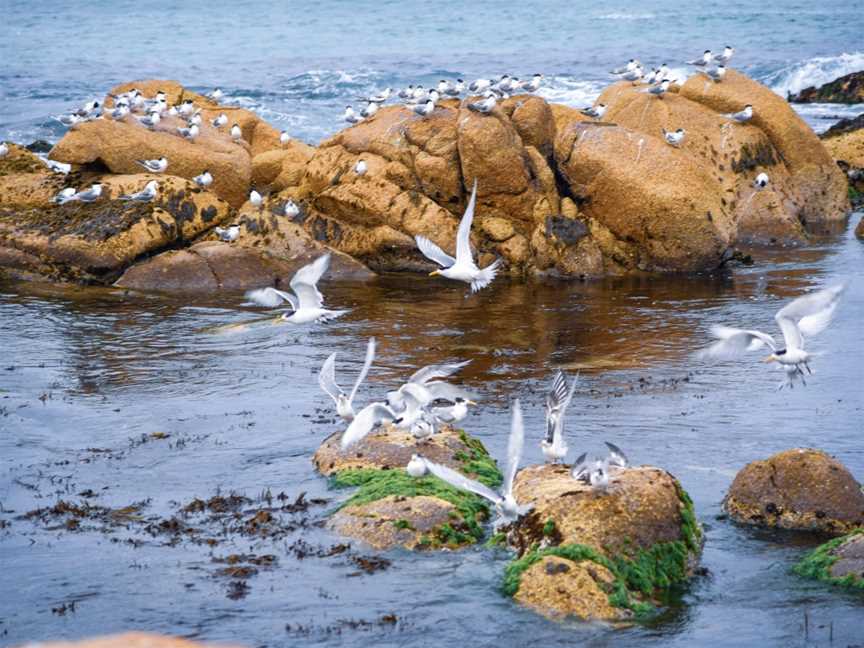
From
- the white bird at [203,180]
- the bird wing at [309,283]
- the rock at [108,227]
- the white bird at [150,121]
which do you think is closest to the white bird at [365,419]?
the bird wing at [309,283]

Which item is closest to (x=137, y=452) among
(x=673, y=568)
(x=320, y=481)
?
(x=320, y=481)

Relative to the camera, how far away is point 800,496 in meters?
11.9

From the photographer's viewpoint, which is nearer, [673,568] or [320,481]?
A: [673,568]

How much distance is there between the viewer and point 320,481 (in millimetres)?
13227

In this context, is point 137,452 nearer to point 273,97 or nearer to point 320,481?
point 320,481

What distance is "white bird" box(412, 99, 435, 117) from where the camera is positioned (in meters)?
24.7

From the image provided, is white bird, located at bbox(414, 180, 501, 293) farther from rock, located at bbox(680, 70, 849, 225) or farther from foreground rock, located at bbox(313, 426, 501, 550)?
rock, located at bbox(680, 70, 849, 225)

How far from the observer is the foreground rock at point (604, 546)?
1016 centimetres

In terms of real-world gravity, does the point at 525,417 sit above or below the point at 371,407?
below

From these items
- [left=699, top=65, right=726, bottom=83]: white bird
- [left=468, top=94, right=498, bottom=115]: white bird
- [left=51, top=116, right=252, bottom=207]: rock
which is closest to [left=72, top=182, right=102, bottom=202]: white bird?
[left=51, top=116, right=252, bottom=207]: rock

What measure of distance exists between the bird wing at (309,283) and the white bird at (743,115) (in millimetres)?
14058

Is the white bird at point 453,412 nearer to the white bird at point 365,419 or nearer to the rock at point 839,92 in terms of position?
the white bird at point 365,419

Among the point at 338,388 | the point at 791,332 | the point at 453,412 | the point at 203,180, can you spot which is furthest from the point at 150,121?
the point at 791,332

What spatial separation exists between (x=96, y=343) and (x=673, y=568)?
10.9 meters
